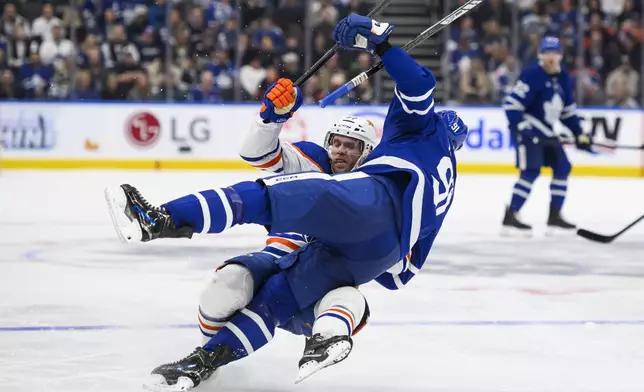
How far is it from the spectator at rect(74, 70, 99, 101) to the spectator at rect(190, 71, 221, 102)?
0.98 meters

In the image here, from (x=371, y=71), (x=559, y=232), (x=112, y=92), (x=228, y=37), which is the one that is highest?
(x=371, y=71)

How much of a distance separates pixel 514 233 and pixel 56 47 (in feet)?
20.1

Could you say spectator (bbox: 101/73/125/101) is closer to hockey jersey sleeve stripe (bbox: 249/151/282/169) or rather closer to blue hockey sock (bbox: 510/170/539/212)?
blue hockey sock (bbox: 510/170/539/212)

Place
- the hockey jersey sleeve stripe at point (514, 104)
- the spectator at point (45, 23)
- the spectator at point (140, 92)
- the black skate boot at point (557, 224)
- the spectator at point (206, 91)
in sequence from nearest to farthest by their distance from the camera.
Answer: the black skate boot at point (557, 224)
the hockey jersey sleeve stripe at point (514, 104)
the spectator at point (140, 92)
the spectator at point (206, 91)
the spectator at point (45, 23)

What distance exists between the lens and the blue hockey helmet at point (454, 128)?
3.25m

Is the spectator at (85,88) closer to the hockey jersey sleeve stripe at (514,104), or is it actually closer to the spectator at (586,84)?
the spectator at (586,84)

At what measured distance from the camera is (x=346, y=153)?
323cm

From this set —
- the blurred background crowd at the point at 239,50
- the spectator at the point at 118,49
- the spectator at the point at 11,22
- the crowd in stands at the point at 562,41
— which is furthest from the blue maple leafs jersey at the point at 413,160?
the spectator at the point at 11,22

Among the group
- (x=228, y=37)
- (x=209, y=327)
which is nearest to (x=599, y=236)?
(x=209, y=327)

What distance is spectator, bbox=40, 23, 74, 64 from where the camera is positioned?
11016 millimetres

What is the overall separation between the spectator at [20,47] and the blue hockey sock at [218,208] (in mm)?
8876

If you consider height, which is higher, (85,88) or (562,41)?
(562,41)

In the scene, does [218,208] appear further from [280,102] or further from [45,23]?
[45,23]

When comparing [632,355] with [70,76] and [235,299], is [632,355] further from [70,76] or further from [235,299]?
[70,76]
